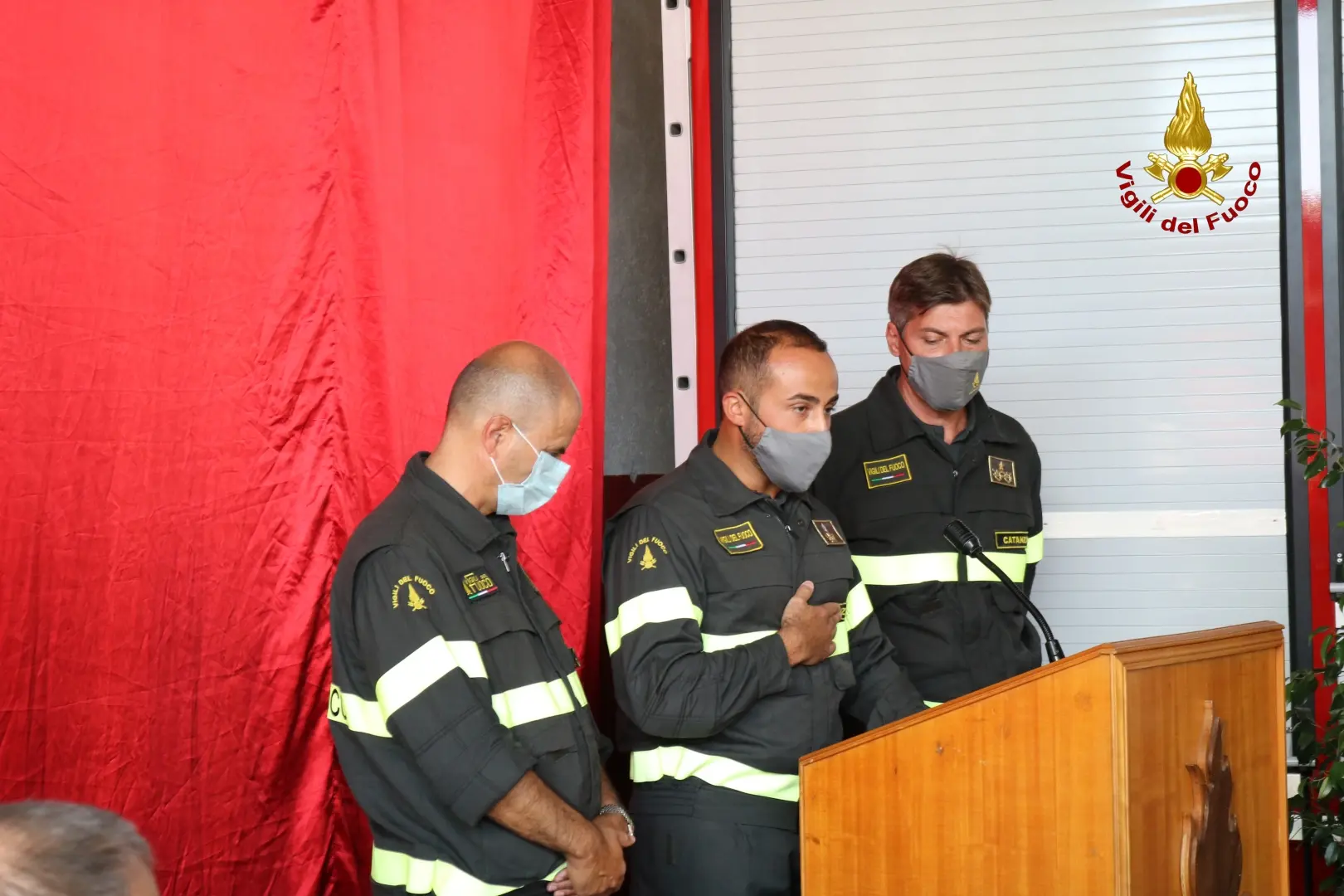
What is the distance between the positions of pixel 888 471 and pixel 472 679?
1.27m

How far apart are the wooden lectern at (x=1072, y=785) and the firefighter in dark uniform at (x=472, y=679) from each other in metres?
0.42

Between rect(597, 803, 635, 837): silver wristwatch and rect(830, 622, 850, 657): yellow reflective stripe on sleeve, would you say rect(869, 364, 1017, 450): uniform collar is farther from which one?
rect(597, 803, 635, 837): silver wristwatch

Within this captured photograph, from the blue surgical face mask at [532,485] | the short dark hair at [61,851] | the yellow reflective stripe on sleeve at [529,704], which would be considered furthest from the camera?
the blue surgical face mask at [532,485]

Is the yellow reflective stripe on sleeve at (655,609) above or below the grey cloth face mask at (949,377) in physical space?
below

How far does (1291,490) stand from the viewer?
3426mm

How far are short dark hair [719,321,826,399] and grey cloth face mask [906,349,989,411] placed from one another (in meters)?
0.42

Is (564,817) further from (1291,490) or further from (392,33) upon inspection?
(1291,490)

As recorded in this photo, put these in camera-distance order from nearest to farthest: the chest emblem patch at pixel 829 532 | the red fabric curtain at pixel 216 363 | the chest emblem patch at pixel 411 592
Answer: the red fabric curtain at pixel 216 363, the chest emblem patch at pixel 411 592, the chest emblem patch at pixel 829 532

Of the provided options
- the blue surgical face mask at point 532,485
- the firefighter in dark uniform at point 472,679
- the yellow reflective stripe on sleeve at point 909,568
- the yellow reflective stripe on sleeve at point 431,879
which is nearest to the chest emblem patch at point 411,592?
the firefighter in dark uniform at point 472,679

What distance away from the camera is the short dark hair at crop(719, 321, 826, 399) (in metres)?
2.49

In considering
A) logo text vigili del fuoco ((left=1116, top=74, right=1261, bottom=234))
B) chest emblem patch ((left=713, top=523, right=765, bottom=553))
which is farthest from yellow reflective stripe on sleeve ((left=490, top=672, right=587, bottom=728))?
logo text vigili del fuoco ((left=1116, top=74, right=1261, bottom=234))

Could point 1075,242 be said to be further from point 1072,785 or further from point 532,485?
point 1072,785

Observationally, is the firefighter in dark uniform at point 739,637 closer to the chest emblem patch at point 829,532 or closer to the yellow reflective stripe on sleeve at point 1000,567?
the chest emblem patch at point 829,532

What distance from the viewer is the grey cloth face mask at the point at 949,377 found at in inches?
112
